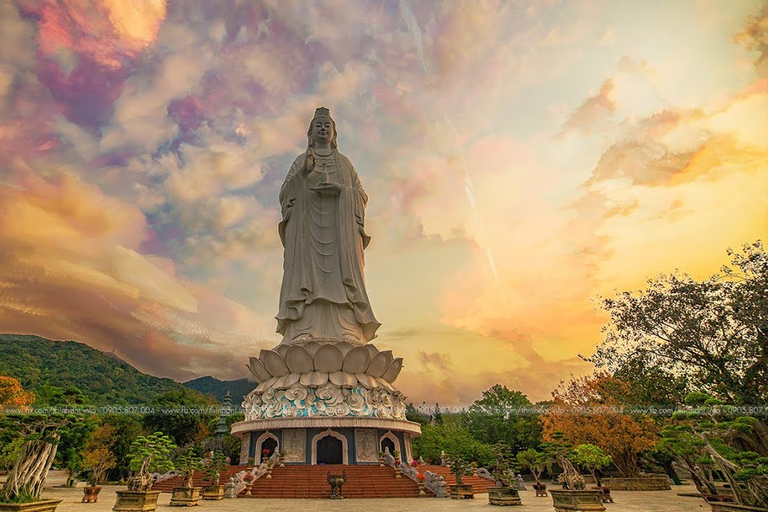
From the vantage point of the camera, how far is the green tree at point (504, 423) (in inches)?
1447

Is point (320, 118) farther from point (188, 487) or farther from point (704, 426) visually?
point (704, 426)

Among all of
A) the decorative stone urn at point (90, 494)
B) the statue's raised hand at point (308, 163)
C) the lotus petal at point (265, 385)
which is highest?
the statue's raised hand at point (308, 163)

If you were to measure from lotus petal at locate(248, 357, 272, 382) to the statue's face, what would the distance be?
39.7ft

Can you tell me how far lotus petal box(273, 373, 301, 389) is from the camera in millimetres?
20234

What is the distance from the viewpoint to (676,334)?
51.9 feet

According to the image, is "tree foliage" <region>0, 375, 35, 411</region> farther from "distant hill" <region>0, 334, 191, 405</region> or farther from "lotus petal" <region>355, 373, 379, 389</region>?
"lotus petal" <region>355, 373, 379, 389</region>

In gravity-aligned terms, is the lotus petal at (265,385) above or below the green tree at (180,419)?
below

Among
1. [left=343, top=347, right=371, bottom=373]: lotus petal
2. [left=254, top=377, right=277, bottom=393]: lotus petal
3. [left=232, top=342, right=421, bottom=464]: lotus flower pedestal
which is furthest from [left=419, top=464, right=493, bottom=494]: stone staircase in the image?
[left=254, top=377, right=277, bottom=393]: lotus petal

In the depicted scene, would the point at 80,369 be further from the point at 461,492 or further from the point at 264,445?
the point at 461,492

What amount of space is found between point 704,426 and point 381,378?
1460 cm

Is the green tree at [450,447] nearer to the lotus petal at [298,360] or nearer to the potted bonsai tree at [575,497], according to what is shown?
the lotus petal at [298,360]

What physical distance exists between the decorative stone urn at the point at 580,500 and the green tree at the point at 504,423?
90.9 ft

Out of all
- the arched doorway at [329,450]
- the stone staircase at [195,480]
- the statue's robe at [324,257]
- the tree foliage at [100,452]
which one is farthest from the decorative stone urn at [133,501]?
the tree foliage at [100,452]

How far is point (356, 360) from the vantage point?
68.1 ft
